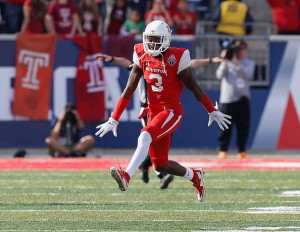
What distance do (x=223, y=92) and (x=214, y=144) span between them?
1.41 meters

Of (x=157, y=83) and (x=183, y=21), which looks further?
(x=183, y=21)

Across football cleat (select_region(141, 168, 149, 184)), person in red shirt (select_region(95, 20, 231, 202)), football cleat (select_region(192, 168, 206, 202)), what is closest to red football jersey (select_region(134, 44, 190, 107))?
person in red shirt (select_region(95, 20, 231, 202))

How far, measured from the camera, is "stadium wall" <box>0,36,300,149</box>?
17219 millimetres

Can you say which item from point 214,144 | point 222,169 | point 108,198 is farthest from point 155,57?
point 214,144

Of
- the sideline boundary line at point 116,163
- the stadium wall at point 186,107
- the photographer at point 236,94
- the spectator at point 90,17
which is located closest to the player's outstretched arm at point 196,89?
the sideline boundary line at point 116,163

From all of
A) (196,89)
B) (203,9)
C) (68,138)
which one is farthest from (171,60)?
(203,9)

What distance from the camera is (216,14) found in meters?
17.7

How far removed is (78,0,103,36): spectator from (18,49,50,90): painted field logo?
0.77 meters

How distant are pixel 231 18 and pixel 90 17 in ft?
7.20

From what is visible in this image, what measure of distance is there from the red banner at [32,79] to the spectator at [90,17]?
54 cm

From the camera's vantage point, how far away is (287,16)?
18000 millimetres

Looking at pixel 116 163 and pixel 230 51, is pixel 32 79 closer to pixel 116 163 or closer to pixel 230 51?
pixel 116 163

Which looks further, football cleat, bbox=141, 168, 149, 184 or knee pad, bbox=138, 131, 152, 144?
football cleat, bbox=141, 168, 149, 184

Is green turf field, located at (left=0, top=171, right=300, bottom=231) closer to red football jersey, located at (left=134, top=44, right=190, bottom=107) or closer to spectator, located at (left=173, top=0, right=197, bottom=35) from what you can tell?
red football jersey, located at (left=134, top=44, right=190, bottom=107)
